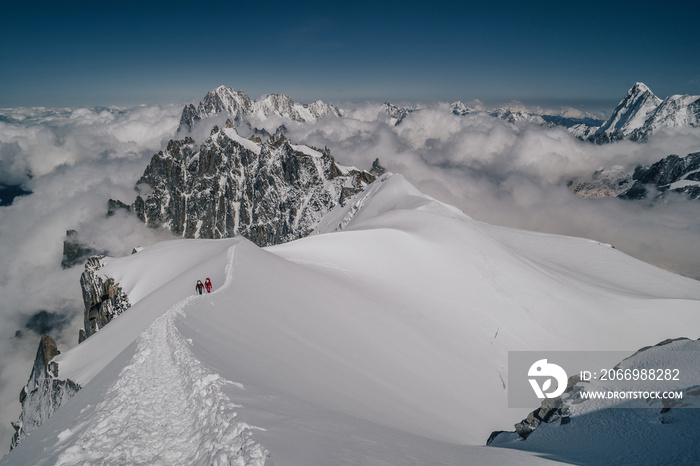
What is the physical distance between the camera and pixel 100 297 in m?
51.0

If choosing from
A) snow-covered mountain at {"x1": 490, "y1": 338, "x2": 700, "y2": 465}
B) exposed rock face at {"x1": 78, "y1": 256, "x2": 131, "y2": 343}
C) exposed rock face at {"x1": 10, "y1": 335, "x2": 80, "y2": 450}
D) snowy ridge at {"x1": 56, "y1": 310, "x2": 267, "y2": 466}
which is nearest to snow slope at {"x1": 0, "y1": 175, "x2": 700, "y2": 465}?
snowy ridge at {"x1": 56, "y1": 310, "x2": 267, "y2": 466}

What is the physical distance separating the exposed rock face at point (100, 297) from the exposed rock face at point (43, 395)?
7893mm

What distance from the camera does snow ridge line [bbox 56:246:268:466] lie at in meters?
7.46

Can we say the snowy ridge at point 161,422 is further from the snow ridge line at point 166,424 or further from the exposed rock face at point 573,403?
the exposed rock face at point 573,403

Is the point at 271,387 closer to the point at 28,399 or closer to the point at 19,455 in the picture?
the point at 19,455

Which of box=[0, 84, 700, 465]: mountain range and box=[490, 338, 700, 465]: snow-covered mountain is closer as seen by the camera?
box=[0, 84, 700, 465]: mountain range

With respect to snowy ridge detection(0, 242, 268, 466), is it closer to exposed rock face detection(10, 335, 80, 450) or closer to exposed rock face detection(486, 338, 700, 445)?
exposed rock face detection(486, 338, 700, 445)

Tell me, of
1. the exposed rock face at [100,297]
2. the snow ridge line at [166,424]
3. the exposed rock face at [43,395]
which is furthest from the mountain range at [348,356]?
the exposed rock face at [100,297]

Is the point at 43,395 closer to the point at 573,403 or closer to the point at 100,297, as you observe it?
the point at 100,297

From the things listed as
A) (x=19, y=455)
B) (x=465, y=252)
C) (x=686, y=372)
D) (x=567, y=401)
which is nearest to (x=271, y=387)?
(x=19, y=455)

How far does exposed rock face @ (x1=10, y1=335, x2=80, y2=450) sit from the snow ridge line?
1642 cm

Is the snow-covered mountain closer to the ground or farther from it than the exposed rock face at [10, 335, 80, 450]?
farther from it

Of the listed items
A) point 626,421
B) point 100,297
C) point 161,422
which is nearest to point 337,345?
point 161,422

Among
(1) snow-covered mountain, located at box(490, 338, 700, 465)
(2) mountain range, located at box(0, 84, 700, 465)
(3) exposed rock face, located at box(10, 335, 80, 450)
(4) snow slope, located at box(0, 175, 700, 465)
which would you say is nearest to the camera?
(4) snow slope, located at box(0, 175, 700, 465)
